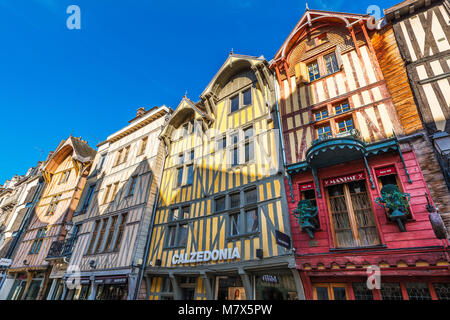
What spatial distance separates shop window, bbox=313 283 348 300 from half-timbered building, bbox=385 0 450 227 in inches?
129

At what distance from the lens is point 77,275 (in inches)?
547

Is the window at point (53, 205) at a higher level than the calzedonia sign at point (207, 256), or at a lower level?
higher

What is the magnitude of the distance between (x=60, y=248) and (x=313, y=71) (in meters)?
18.7

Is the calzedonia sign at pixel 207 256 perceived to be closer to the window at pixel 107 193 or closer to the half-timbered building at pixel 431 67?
the half-timbered building at pixel 431 67

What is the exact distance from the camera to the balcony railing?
1563cm

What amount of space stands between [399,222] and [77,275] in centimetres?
1597

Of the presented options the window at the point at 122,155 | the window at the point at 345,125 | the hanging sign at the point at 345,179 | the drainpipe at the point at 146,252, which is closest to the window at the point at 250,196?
the hanging sign at the point at 345,179

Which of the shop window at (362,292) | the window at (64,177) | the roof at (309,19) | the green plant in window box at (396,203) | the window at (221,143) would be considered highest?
the roof at (309,19)

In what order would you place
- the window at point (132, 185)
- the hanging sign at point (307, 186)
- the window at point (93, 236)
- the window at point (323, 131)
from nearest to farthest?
the hanging sign at point (307, 186), the window at point (323, 131), the window at point (93, 236), the window at point (132, 185)

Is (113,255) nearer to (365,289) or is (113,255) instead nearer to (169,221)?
(169,221)

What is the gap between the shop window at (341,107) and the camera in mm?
9227

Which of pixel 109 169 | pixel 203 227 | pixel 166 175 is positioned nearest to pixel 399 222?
pixel 203 227

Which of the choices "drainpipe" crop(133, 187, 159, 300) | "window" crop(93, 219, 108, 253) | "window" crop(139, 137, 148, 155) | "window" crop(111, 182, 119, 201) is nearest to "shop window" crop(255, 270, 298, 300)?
"drainpipe" crop(133, 187, 159, 300)

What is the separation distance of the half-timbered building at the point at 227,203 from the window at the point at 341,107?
2428mm
